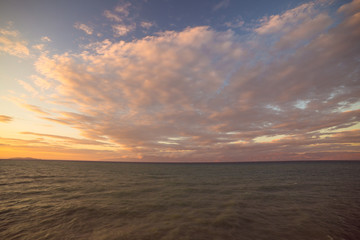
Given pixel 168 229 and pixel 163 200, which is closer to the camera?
pixel 168 229

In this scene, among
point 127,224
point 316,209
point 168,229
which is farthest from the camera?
point 316,209

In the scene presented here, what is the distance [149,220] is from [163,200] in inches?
265

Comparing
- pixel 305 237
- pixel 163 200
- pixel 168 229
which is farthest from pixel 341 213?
pixel 163 200

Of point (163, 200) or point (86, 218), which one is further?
point (163, 200)

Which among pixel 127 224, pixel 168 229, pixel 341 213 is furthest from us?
pixel 341 213

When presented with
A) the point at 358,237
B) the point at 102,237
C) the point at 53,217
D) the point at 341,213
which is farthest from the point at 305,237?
the point at 53,217

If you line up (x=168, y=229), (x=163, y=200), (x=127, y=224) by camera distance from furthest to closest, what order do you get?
(x=163, y=200) < (x=127, y=224) < (x=168, y=229)

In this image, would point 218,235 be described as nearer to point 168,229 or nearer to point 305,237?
point 168,229

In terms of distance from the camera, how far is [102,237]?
10195mm

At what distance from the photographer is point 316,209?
16125mm

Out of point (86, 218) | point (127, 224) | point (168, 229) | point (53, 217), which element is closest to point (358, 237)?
point (168, 229)

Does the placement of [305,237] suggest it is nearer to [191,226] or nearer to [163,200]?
[191,226]

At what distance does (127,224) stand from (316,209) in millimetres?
18986

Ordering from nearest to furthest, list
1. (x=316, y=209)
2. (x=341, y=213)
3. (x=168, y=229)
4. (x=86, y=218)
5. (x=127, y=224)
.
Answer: (x=168, y=229) < (x=127, y=224) < (x=86, y=218) < (x=341, y=213) < (x=316, y=209)
